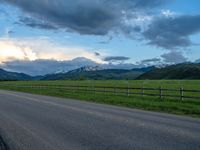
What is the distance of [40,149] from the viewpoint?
9.30 m

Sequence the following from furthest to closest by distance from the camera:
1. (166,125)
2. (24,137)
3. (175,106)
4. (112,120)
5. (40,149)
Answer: (175,106), (112,120), (166,125), (24,137), (40,149)

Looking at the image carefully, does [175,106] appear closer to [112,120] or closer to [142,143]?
[112,120]

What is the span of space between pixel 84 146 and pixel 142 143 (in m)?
1.56

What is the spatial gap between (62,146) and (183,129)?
4.98 m

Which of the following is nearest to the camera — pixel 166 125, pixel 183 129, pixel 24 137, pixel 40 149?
pixel 40 149

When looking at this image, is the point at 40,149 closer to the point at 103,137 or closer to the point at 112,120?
the point at 103,137

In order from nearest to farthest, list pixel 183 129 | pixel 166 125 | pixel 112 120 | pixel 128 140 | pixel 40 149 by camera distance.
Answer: pixel 40 149
pixel 128 140
pixel 183 129
pixel 166 125
pixel 112 120

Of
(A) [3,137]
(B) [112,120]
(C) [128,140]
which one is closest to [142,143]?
(C) [128,140]

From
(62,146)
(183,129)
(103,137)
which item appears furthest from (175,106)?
(62,146)

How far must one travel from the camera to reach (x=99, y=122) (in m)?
14.6

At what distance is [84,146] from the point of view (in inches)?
376

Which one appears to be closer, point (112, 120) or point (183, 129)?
point (183, 129)

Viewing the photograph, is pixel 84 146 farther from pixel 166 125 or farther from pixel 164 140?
pixel 166 125

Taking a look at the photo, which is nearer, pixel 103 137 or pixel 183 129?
pixel 103 137
